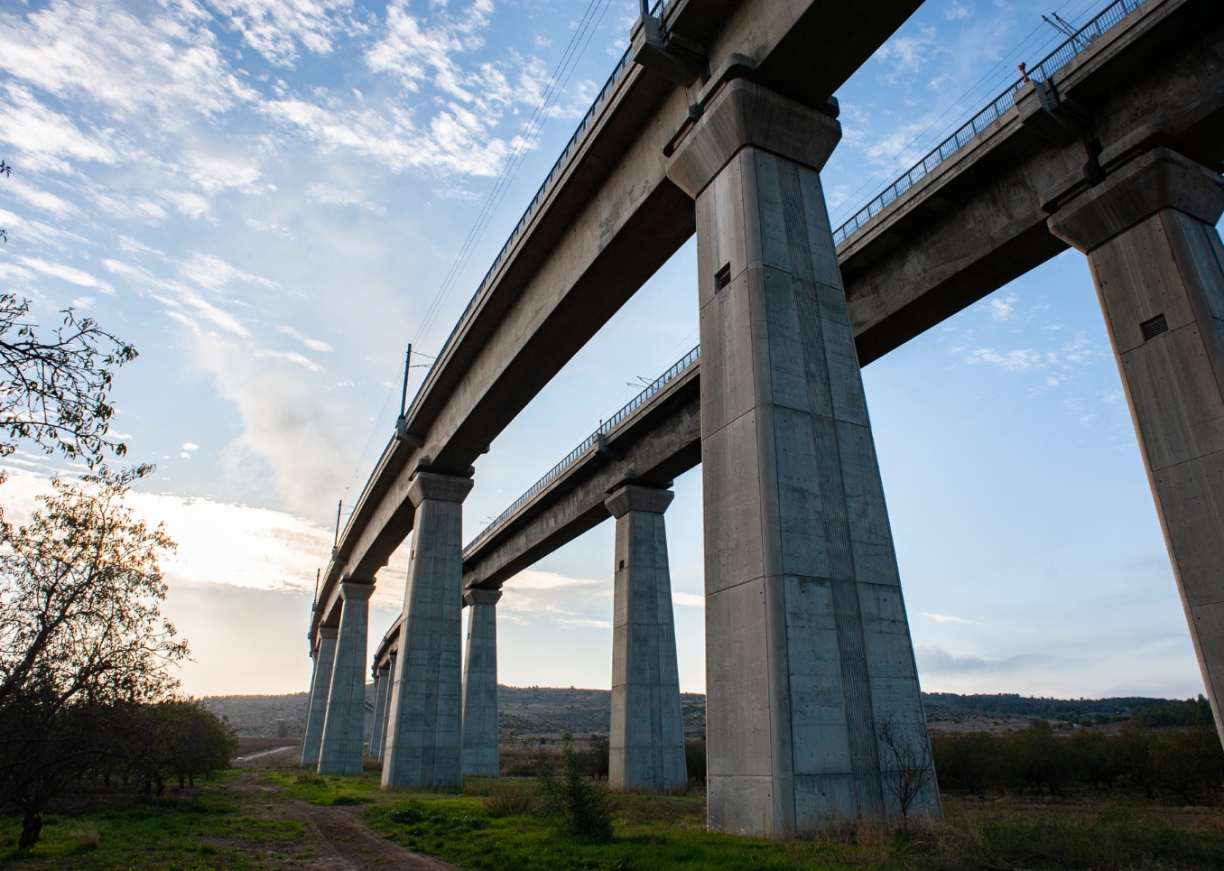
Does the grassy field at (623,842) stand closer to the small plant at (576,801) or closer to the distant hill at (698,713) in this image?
the small plant at (576,801)

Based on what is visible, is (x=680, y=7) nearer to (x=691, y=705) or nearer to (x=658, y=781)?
(x=658, y=781)

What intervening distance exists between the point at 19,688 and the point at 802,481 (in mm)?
11074

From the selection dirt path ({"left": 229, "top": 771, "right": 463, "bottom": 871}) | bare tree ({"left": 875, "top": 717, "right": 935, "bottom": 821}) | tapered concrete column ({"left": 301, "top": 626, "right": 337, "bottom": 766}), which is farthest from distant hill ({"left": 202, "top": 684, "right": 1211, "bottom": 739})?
bare tree ({"left": 875, "top": 717, "right": 935, "bottom": 821})

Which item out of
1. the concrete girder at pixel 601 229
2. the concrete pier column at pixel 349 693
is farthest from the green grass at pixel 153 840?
the concrete pier column at pixel 349 693

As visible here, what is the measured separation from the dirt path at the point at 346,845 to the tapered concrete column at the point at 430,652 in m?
5.93

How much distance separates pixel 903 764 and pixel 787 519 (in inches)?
141

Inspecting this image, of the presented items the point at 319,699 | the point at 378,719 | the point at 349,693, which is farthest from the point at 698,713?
the point at 349,693

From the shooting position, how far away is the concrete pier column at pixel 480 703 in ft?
141

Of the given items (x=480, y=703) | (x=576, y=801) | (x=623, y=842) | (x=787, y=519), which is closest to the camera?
(x=623, y=842)

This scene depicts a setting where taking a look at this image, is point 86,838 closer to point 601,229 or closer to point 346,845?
point 346,845

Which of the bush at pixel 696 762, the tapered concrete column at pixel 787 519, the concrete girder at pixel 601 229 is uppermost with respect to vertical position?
the concrete girder at pixel 601 229

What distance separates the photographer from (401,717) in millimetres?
27781

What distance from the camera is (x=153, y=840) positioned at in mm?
14891

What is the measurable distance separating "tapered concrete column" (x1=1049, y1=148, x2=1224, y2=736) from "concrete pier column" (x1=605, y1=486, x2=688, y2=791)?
17.2 m
